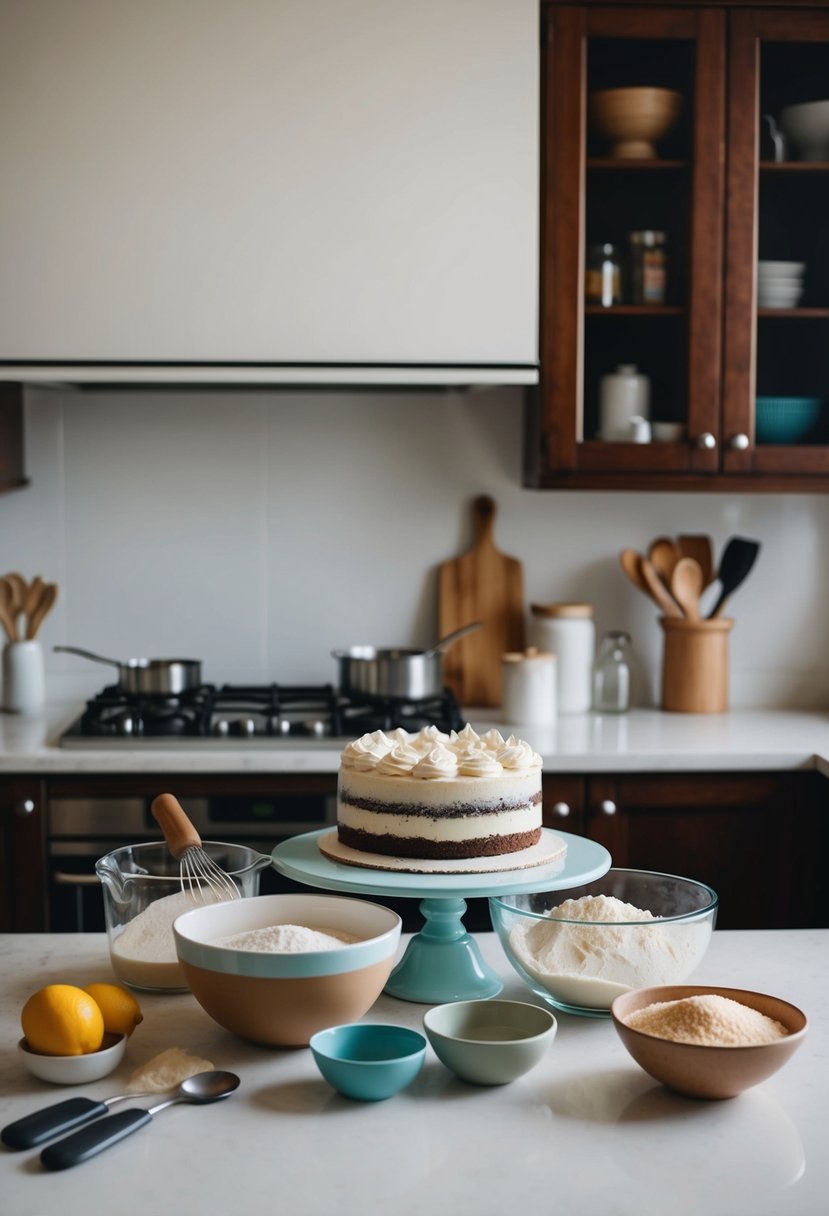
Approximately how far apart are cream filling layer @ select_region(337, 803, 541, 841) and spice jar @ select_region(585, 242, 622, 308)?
161cm

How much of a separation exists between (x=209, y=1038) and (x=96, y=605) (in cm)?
192

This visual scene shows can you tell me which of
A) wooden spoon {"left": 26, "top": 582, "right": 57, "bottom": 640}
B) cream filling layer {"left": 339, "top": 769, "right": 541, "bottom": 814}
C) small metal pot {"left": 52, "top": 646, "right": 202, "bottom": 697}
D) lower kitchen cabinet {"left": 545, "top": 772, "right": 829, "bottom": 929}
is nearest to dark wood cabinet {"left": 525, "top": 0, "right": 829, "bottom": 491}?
lower kitchen cabinet {"left": 545, "top": 772, "right": 829, "bottom": 929}

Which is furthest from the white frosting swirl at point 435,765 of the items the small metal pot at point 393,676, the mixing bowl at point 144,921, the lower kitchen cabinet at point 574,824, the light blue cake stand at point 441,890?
the small metal pot at point 393,676

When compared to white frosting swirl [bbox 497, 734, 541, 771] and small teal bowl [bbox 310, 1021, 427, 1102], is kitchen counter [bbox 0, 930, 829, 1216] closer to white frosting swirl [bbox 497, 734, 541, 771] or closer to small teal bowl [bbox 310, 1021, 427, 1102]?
small teal bowl [bbox 310, 1021, 427, 1102]

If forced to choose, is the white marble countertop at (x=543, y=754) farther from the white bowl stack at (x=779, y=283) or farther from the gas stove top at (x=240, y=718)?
the white bowl stack at (x=779, y=283)

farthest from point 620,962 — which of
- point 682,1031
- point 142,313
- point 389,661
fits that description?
point 142,313

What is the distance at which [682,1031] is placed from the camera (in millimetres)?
1109

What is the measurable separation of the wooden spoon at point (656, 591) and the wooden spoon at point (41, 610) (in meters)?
1.33

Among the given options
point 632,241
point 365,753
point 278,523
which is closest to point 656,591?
point 632,241

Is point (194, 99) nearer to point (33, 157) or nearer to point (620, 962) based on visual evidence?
point (33, 157)

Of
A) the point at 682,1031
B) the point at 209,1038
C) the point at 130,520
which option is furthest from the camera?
the point at 130,520

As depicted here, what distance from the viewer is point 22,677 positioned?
2875mm

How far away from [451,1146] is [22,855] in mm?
1664

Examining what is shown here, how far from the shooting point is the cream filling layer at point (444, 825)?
137cm
